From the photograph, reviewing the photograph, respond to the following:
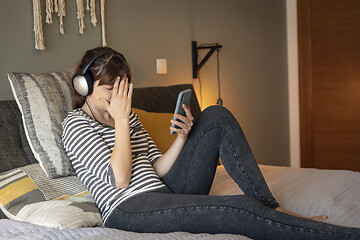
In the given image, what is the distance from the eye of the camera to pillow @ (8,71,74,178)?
162 centimetres

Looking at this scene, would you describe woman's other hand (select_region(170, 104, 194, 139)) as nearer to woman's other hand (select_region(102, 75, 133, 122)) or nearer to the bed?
woman's other hand (select_region(102, 75, 133, 122))

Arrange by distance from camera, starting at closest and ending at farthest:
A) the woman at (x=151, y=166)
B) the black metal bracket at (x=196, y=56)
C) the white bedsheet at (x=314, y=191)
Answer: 1. the woman at (x=151, y=166)
2. the white bedsheet at (x=314, y=191)
3. the black metal bracket at (x=196, y=56)

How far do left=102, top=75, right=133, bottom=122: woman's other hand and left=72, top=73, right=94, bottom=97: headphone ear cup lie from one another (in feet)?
0.29

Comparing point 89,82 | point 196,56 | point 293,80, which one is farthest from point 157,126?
point 293,80

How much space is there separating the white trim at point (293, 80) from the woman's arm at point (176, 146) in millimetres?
2611

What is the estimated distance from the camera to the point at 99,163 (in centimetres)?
146

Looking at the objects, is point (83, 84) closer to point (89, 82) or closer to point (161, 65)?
point (89, 82)

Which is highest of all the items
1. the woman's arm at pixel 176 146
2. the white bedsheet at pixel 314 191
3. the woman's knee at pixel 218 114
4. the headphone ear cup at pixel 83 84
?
the headphone ear cup at pixel 83 84

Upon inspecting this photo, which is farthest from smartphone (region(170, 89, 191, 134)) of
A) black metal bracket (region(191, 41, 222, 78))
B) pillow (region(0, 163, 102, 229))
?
black metal bracket (region(191, 41, 222, 78))

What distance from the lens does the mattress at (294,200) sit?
4.09 ft

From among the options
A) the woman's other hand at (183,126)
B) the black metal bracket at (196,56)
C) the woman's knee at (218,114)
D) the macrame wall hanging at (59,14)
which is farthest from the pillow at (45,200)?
the black metal bracket at (196,56)

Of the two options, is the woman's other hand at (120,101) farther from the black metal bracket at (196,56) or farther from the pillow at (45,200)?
the black metal bracket at (196,56)

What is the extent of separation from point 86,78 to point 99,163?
296 millimetres

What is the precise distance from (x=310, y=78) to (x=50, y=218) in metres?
3.02
